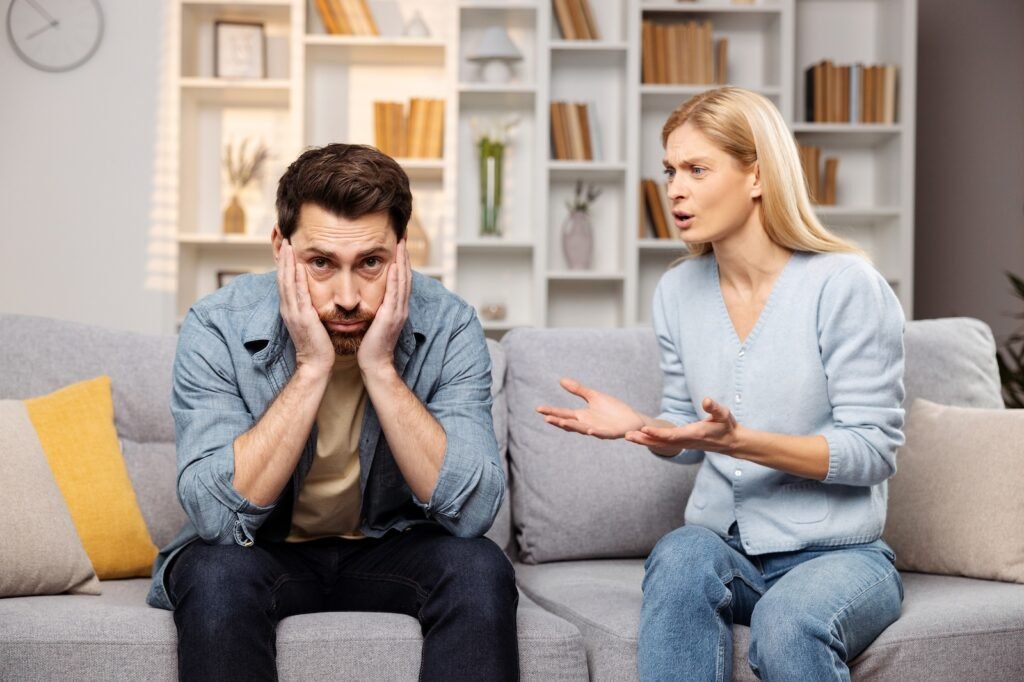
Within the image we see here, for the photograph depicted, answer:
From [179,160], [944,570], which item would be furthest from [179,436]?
[179,160]

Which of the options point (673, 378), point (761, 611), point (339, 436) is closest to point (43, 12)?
point (339, 436)

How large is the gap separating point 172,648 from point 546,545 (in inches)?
32.2

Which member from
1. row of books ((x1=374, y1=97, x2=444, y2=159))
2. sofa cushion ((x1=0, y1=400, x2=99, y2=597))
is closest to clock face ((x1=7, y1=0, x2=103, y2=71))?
row of books ((x1=374, y1=97, x2=444, y2=159))

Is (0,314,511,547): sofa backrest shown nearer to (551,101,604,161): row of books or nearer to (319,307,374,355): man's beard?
(319,307,374,355): man's beard

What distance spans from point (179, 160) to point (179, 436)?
2.83m

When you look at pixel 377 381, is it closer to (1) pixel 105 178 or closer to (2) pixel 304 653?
(2) pixel 304 653

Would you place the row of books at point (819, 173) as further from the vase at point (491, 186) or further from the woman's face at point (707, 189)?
the woman's face at point (707, 189)

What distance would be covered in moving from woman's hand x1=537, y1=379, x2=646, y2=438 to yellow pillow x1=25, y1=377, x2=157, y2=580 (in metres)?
0.82

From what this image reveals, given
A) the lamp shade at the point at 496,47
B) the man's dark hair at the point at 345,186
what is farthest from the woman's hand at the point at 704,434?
the lamp shade at the point at 496,47

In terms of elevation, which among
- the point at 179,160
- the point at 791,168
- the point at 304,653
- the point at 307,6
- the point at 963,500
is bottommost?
the point at 304,653

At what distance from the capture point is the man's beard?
5.54ft

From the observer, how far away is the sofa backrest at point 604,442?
214 centimetres

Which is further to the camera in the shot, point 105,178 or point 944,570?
point 105,178

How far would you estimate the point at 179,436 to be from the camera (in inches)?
64.8
